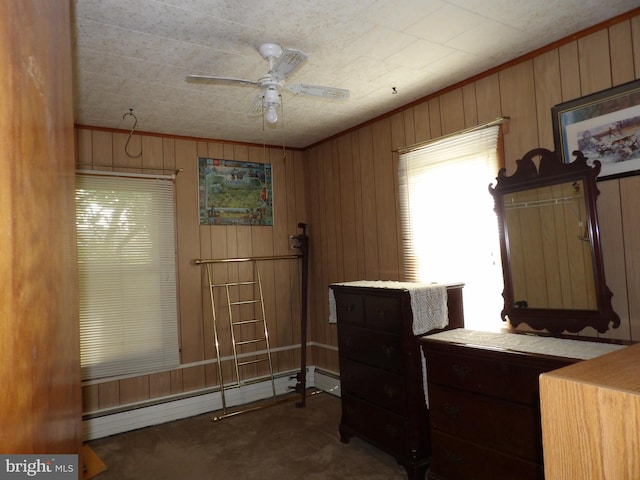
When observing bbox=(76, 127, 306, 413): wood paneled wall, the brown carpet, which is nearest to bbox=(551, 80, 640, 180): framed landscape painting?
the brown carpet

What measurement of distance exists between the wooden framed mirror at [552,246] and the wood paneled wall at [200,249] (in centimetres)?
249

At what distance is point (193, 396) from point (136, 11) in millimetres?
3234

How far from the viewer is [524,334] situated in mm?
2391

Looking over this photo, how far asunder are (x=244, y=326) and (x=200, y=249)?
91 centimetres

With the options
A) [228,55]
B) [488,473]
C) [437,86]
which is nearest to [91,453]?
[488,473]

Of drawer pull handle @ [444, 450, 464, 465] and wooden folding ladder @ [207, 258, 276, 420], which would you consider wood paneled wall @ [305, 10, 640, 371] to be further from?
drawer pull handle @ [444, 450, 464, 465]

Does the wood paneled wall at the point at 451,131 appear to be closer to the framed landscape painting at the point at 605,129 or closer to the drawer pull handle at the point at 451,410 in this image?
the framed landscape painting at the point at 605,129

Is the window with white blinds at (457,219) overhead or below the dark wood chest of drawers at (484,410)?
overhead

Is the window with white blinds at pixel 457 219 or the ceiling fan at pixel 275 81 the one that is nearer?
the ceiling fan at pixel 275 81

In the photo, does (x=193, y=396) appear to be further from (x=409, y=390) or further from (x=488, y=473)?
(x=488, y=473)

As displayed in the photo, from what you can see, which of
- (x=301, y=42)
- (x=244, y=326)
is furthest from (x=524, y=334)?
(x=244, y=326)

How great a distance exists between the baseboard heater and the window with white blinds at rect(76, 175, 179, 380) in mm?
328

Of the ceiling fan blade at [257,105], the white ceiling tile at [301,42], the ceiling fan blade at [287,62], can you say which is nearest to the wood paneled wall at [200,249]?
the white ceiling tile at [301,42]

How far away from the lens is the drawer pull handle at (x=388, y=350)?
266 centimetres
